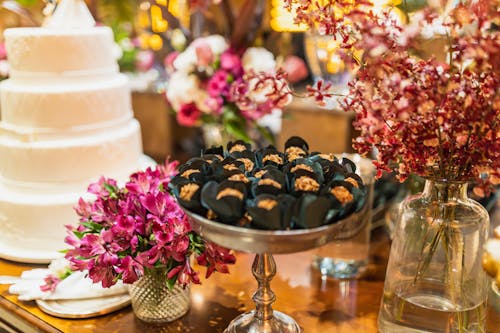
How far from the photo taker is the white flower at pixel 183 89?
5.03ft

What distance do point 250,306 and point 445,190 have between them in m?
0.44

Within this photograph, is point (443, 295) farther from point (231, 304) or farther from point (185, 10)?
point (185, 10)

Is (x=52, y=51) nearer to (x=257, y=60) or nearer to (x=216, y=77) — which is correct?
(x=216, y=77)

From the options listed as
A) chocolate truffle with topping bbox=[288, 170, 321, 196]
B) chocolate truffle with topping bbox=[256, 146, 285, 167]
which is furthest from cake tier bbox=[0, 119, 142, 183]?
chocolate truffle with topping bbox=[288, 170, 321, 196]

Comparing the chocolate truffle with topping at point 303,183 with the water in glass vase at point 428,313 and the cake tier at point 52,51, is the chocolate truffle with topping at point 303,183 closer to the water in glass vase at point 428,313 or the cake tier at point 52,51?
the water in glass vase at point 428,313

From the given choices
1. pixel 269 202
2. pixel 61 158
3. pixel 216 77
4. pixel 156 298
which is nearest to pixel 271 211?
pixel 269 202

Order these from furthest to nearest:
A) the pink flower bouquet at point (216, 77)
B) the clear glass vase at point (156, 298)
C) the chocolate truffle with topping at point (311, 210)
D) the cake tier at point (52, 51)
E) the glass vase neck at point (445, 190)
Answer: the pink flower bouquet at point (216, 77) < the cake tier at point (52, 51) < the clear glass vase at point (156, 298) < the glass vase neck at point (445, 190) < the chocolate truffle with topping at point (311, 210)

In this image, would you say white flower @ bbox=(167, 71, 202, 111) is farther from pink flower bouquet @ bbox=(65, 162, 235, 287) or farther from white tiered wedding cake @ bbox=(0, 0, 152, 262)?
pink flower bouquet @ bbox=(65, 162, 235, 287)

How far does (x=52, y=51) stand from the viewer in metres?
1.20

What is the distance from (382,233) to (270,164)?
2.05 feet

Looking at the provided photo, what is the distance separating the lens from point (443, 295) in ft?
2.84

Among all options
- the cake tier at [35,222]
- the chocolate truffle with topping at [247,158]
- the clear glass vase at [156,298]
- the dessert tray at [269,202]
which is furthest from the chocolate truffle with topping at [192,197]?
the cake tier at [35,222]

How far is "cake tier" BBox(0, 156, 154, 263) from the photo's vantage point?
121 centimetres

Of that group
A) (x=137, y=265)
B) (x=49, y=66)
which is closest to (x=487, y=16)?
(x=137, y=265)
